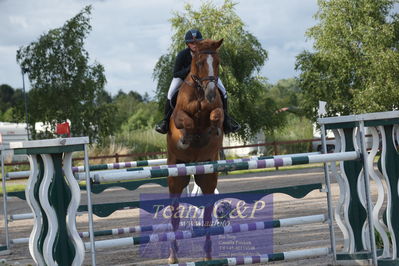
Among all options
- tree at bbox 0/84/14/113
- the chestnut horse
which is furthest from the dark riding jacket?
tree at bbox 0/84/14/113

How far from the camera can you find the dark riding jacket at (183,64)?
21.5 ft

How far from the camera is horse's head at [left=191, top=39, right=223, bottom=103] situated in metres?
5.70

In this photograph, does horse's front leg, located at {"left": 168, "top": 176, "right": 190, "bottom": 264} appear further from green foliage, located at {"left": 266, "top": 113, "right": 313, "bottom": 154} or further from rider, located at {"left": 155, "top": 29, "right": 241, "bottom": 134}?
green foliage, located at {"left": 266, "top": 113, "right": 313, "bottom": 154}

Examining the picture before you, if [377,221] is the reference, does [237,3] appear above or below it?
above

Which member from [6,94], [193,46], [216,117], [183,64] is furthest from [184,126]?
[6,94]

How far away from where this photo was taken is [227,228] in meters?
4.93

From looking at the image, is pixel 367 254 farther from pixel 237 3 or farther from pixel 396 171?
pixel 237 3

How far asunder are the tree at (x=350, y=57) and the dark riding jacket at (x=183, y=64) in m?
27.0

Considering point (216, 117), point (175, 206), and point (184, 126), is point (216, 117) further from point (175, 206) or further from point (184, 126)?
point (175, 206)

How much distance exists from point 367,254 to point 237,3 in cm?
2374

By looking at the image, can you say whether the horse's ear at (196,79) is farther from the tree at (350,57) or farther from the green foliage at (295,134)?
the tree at (350,57)

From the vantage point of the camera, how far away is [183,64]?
666 centimetres

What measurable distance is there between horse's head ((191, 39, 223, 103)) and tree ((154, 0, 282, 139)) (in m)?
20.9

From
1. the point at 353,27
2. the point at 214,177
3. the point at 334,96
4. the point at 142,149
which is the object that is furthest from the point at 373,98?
the point at 214,177
